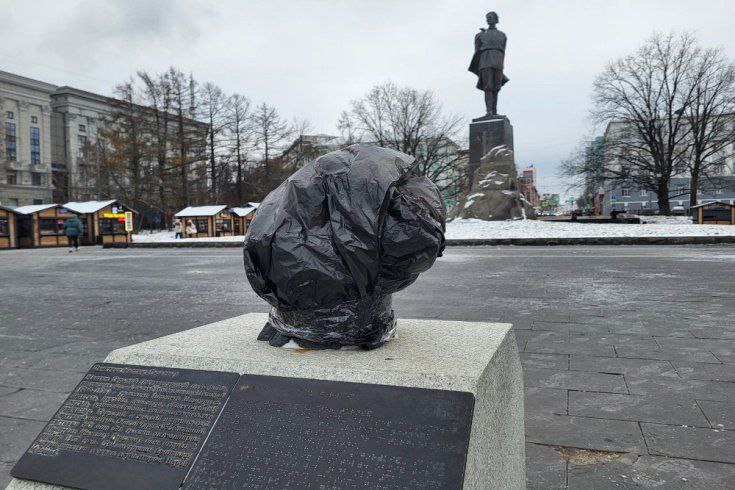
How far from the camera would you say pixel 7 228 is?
87.2 ft

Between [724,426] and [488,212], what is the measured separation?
22056mm

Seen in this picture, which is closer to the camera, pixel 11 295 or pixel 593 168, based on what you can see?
pixel 11 295

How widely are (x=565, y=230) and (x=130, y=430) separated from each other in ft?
68.1

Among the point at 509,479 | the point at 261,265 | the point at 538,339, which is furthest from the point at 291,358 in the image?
the point at 538,339

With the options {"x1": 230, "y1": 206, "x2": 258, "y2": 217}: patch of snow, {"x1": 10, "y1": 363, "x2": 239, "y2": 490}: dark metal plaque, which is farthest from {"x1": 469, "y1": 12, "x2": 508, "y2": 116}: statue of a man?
{"x1": 10, "y1": 363, "x2": 239, "y2": 490}: dark metal plaque

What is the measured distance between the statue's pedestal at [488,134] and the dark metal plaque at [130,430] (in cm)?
2489

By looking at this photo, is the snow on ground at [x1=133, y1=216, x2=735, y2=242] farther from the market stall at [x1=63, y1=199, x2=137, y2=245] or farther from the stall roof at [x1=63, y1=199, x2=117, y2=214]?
the stall roof at [x1=63, y1=199, x2=117, y2=214]

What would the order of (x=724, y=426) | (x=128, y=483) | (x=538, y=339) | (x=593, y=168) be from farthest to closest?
(x=593, y=168) < (x=538, y=339) < (x=724, y=426) < (x=128, y=483)

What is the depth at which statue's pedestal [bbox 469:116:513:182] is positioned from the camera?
25594mm

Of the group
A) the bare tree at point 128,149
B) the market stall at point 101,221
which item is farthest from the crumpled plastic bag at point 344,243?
the bare tree at point 128,149

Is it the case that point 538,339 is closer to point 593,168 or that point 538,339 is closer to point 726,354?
point 726,354

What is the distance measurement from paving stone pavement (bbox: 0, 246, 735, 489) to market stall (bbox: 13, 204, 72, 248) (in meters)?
17.8

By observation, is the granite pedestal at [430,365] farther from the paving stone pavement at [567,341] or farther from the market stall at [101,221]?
the market stall at [101,221]

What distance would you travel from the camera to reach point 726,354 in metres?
4.46
